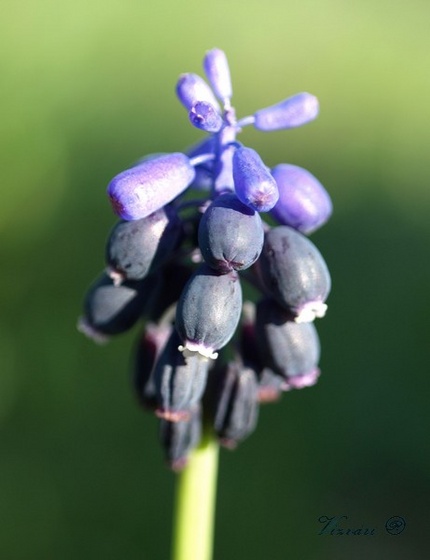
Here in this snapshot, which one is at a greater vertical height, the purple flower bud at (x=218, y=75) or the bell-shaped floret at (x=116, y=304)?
the purple flower bud at (x=218, y=75)

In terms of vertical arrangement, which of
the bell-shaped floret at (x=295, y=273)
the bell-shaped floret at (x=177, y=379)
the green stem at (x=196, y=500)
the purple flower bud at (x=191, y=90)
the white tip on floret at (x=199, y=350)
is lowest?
the green stem at (x=196, y=500)

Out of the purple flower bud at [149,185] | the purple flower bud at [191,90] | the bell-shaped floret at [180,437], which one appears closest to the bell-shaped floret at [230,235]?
the purple flower bud at [149,185]

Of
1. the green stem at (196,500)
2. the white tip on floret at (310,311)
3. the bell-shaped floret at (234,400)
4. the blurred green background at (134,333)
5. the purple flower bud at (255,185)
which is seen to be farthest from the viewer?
the blurred green background at (134,333)

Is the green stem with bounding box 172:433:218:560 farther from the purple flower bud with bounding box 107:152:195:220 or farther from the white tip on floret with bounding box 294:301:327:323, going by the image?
the purple flower bud with bounding box 107:152:195:220

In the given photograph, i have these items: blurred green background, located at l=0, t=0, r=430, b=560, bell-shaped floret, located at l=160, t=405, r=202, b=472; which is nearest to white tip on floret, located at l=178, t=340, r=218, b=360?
bell-shaped floret, located at l=160, t=405, r=202, b=472

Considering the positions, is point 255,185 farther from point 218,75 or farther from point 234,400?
point 234,400

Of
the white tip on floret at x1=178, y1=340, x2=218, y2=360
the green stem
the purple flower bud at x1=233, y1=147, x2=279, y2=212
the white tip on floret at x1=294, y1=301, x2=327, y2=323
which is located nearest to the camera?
the purple flower bud at x1=233, y1=147, x2=279, y2=212

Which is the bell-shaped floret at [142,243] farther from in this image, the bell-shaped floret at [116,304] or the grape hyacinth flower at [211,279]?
the bell-shaped floret at [116,304]
